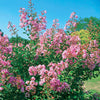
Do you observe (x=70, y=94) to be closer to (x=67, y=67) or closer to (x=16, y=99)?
(x=67, y=67)

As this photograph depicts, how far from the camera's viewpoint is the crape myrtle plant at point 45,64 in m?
4.29

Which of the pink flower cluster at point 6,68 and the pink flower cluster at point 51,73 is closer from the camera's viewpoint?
the pink flower cluster at point 51,73

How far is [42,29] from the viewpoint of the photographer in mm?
5762

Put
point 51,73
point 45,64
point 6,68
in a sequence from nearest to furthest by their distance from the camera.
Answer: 1. point 51,73
2. point 6,68
3. point 45,64

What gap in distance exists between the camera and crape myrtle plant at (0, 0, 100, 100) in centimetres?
429

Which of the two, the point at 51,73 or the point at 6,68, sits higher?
the point at 6,68

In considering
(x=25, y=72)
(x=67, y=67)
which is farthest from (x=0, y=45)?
(x=67, y=67)

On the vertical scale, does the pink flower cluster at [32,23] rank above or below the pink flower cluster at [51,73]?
above

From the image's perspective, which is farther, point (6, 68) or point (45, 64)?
point (45, 64)

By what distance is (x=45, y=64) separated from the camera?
518 centimetres

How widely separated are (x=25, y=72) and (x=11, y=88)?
76cm

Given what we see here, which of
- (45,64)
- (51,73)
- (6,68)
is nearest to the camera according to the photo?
(51,73)

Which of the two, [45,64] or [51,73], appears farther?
[45,64]

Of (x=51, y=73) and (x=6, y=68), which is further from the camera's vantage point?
(x=6, y=68)
